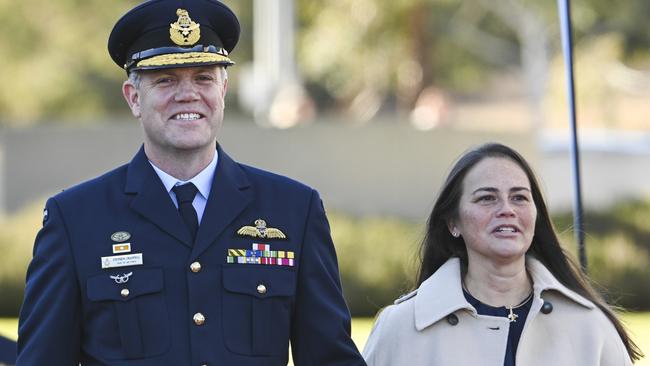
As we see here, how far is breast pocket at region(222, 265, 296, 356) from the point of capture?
13.2 feet

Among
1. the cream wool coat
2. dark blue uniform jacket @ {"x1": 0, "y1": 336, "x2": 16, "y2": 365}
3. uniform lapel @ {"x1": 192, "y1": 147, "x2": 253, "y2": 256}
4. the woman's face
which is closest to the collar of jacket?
the cream wool coat

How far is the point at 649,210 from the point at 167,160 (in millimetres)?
12314

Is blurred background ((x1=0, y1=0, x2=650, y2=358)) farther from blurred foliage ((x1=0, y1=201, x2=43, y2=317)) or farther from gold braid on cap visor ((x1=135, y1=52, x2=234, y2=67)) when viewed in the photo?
gold braid on cap visor ((x1=135, y1=52, x2=234, y2=67))

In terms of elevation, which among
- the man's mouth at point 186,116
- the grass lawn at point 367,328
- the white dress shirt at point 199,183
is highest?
the man's mouth at point 186,116

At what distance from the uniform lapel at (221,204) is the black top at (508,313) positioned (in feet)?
2.93

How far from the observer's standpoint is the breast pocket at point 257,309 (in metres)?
4.02

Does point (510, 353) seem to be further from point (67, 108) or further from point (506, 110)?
point (506, 110)

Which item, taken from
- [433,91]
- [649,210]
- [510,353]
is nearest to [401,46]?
[433,91]

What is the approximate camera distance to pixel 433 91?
20.7m

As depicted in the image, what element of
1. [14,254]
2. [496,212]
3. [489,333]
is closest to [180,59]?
[496,212]

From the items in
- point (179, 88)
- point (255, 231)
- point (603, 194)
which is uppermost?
point (179, 88)

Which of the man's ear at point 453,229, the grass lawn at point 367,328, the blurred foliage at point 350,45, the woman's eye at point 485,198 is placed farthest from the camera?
the blurred foliage at point 350,45

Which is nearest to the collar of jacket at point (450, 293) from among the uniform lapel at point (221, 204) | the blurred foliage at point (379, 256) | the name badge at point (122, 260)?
the uniform lapel at point (221, 204)

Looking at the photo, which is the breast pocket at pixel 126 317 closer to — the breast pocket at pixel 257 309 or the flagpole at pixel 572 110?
the breast pocket at pixel 257 309
